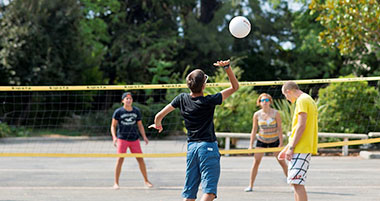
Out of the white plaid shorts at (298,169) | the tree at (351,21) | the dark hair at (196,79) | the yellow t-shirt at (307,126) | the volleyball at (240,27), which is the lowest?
the white plaid shorts at (298,169)

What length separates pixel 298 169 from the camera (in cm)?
627

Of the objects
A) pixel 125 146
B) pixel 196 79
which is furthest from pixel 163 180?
pixel 196 79

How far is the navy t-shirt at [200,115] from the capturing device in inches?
226

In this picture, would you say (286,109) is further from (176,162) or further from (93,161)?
(93,161)

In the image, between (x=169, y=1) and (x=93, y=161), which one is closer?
(x=93, y=161)

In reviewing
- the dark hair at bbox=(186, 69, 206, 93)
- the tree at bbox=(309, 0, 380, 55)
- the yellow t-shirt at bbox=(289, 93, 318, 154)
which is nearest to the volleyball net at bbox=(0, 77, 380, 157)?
the tree at bbox=(309, 0, 380, 55)

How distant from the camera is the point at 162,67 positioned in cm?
2925

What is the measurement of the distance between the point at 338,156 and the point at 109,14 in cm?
2006

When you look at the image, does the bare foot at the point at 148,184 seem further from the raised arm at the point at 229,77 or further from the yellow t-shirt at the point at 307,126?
the raised arm at the point at 229,77

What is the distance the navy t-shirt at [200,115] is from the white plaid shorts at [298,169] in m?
1.12

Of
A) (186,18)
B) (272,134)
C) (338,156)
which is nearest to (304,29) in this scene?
(186,18)

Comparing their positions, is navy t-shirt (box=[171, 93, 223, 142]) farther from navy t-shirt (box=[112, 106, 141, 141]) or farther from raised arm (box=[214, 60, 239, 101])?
navy t-shirt (box=[112, 106, 141, 141])

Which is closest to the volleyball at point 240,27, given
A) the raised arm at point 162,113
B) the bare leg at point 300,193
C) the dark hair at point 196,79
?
the dark hair at point 196,79

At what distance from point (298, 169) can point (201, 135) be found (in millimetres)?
1326
